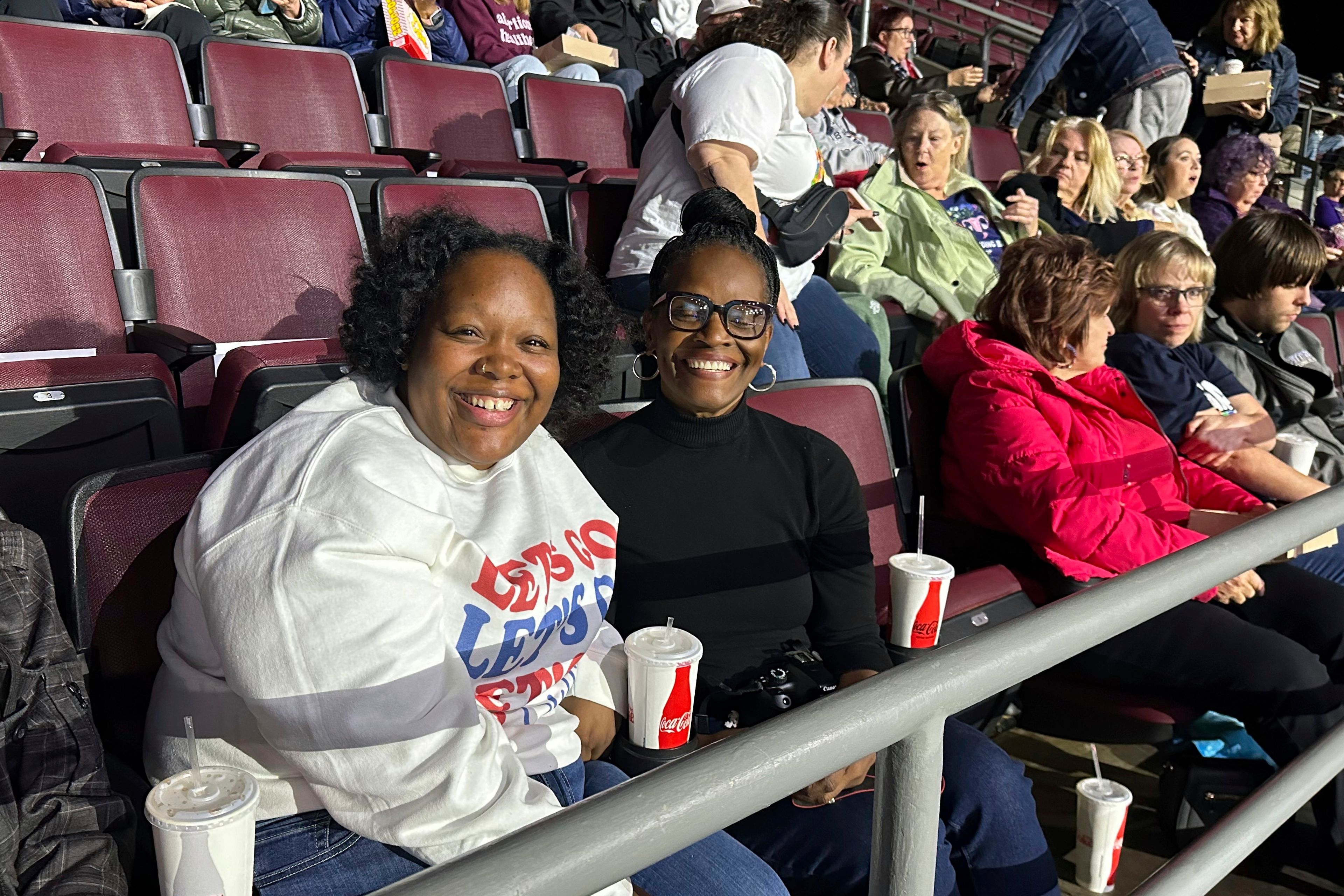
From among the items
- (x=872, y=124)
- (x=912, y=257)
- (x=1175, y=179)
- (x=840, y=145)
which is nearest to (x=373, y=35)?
(x=840, y=145)

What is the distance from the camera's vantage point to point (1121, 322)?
2.92 metres

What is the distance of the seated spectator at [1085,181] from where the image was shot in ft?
13.7

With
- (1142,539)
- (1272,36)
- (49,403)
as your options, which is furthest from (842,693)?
(1272,36)

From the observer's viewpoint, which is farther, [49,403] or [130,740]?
[49,403]

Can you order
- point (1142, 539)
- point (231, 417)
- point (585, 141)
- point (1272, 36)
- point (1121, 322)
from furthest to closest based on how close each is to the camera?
point (1272, 36), point (585, 141), point (1121, 322), point (1142, 539), point (231, 417)

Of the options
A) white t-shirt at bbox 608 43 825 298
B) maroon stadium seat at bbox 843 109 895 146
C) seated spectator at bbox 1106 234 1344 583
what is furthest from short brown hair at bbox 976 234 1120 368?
maroon stadium seat at bbox 843 109 895 146

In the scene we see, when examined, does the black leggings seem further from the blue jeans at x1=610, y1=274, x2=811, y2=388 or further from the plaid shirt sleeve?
the plaid shirt sleeve

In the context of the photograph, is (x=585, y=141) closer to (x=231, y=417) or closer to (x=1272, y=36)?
(x=231, y=417)

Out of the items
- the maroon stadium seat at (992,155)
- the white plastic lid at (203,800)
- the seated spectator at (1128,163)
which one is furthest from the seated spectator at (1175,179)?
the white plastic lid at (203,800)

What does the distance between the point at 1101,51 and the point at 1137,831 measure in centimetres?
478

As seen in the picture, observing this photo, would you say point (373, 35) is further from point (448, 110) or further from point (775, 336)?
point (775, 336)

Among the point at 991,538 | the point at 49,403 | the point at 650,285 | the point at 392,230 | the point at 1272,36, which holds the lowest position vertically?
the point at 991,538

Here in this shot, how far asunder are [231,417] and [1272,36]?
6824mm

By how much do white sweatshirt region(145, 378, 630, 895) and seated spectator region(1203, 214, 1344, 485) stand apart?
2667 millimetres
